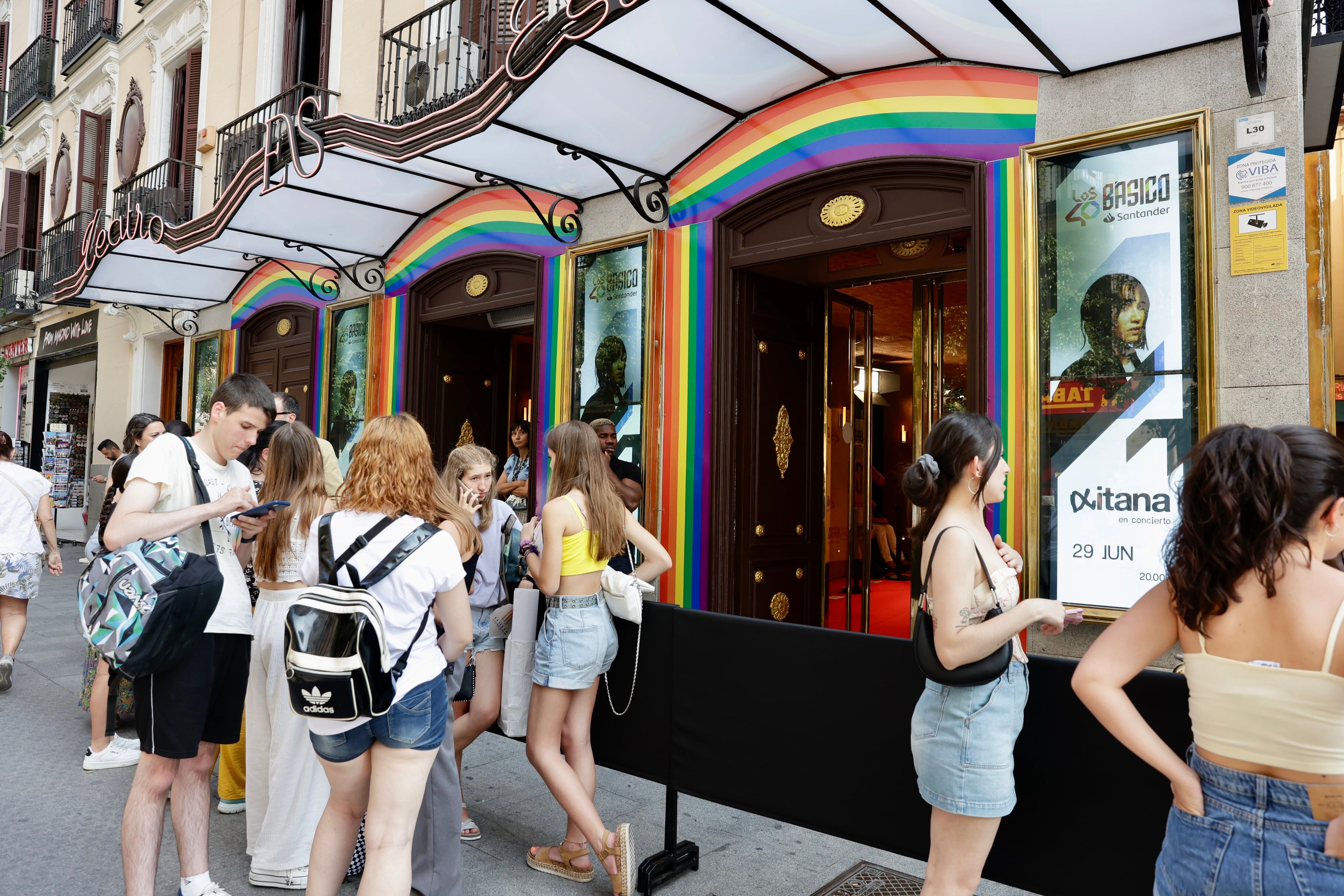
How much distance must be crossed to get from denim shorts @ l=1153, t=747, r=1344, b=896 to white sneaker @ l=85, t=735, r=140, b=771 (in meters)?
5.22

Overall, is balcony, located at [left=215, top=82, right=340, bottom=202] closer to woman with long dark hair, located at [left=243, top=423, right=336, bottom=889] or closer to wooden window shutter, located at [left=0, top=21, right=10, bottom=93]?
woman with long dark hair, located at [left=243, top=423, right=336, bottom=889]

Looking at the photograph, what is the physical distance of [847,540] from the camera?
7.54 m

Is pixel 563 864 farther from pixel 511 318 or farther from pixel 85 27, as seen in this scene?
pixel 85 27

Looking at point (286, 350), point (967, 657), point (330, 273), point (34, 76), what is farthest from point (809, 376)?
point (34, 76)

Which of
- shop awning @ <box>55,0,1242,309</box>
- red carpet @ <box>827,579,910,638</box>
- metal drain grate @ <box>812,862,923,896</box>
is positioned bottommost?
metal drain grate @ <box>812,862,923,896</box>

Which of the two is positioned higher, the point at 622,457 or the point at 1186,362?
the point at 1186,362

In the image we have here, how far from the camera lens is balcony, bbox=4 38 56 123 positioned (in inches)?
693

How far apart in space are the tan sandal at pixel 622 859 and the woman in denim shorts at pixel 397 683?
0.92m

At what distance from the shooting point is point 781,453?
22.6 feet

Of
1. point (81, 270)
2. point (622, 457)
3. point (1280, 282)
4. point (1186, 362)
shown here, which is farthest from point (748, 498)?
point (81, 270)

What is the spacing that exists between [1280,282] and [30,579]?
829 cm

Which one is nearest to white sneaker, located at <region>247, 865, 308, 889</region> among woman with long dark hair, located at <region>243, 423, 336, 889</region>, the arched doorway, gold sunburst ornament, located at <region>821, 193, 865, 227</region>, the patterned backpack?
woman with long dark hair, located at <region>243, 423, 336, 889</region>

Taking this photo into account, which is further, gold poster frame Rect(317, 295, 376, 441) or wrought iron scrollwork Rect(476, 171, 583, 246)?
gold poster frame Rect(317, 295, 376, 441)

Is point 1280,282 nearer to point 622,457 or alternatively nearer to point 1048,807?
point 1048,807
